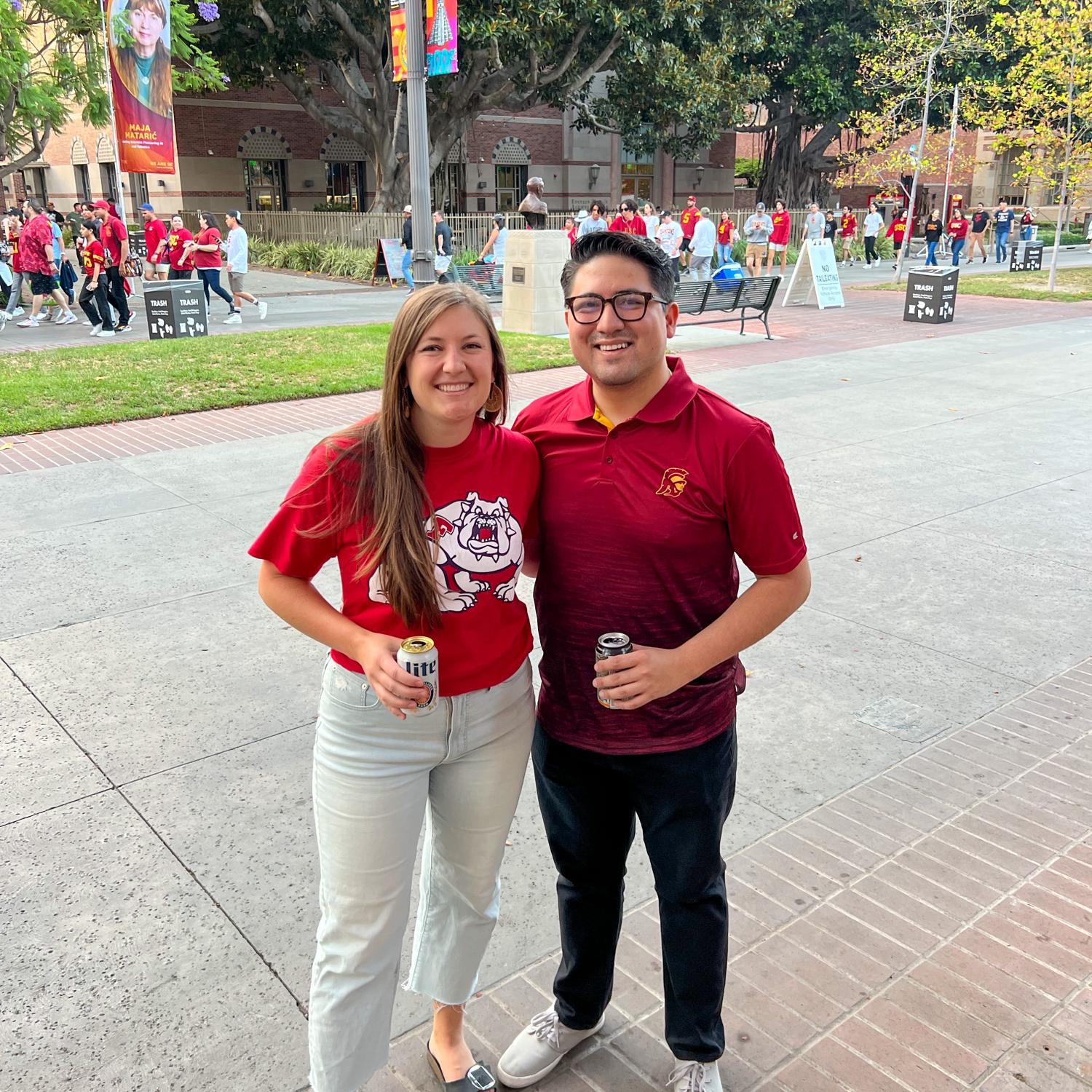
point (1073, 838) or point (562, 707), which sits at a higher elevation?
point (562, 707)

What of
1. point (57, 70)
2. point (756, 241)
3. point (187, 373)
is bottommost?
point (187, 373)

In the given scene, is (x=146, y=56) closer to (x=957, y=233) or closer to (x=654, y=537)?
(x=957, y=233)

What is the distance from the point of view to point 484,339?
2.17 m

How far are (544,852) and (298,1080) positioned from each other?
1.20 meters

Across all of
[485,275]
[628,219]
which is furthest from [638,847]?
[485,275]

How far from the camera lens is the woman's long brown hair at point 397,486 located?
2064 millimetres

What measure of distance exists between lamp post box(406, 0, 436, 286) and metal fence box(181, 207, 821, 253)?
11092 millimetres

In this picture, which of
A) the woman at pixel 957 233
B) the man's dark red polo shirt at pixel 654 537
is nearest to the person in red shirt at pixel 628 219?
the woman at pixel 957 233

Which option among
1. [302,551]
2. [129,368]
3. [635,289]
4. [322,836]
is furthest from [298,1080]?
[129,368]

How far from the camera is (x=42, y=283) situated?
1739 cm

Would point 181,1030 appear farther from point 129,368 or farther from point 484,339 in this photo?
point 129,368

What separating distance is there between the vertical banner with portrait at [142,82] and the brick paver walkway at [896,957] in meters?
20.9

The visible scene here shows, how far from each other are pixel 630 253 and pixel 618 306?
0.39 feet

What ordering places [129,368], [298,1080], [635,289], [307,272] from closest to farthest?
[635,289] → [298,1080] → [129,368] → [307,272]
